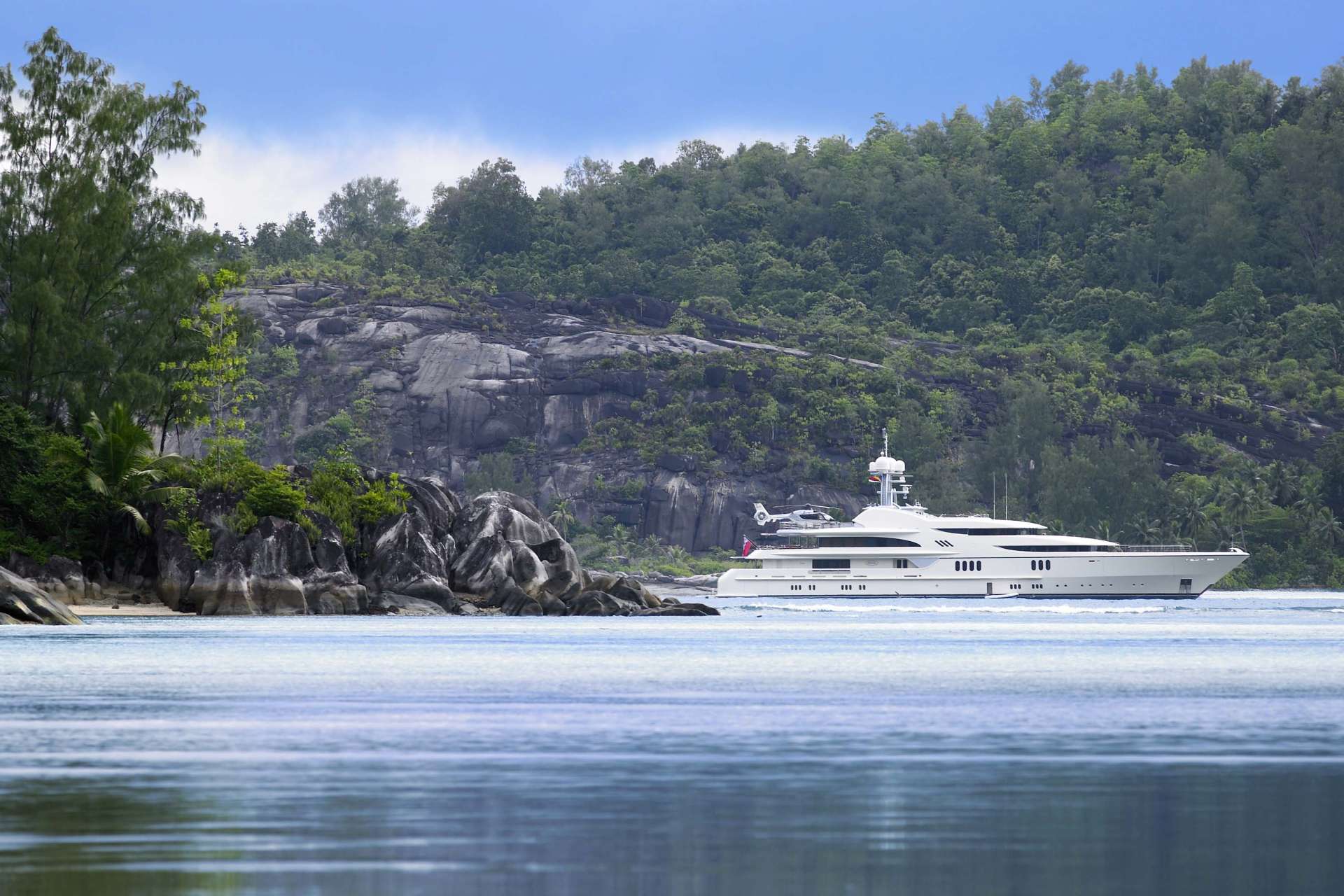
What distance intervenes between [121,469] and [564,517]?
9150 cm

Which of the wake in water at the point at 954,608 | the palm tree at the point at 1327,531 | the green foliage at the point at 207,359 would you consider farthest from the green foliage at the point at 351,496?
the palm tree at the point at 1327,531

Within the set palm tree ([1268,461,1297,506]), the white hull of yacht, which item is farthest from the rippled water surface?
palm tree ([1268,461,1297,506])

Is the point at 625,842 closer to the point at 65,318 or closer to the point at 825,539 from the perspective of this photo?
the point at 65,318

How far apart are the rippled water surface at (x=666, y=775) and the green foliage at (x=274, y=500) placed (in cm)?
→ 2658

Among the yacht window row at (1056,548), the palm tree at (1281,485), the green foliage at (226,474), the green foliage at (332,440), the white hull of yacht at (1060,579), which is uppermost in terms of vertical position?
the green foliage at (332,440)

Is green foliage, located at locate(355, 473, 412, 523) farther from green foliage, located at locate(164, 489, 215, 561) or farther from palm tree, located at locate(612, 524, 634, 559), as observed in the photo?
palm tree, located at locate(612, 524, 634, 559)

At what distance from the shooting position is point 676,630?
64250 millimetres

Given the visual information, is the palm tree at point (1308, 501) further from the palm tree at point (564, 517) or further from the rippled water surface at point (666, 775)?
the rippled water surface at point (666, 775)

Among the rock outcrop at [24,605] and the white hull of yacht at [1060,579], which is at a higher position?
the white hull of yacht at [1060,579]

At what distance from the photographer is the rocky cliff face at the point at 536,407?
538 ft

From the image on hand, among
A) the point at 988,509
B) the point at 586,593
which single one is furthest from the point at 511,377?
the point at 586,593

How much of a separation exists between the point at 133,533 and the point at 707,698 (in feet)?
149

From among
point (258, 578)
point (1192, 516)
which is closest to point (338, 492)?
point (258, 578)

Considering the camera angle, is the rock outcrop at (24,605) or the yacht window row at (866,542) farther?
the yacht window row at (866,542)
